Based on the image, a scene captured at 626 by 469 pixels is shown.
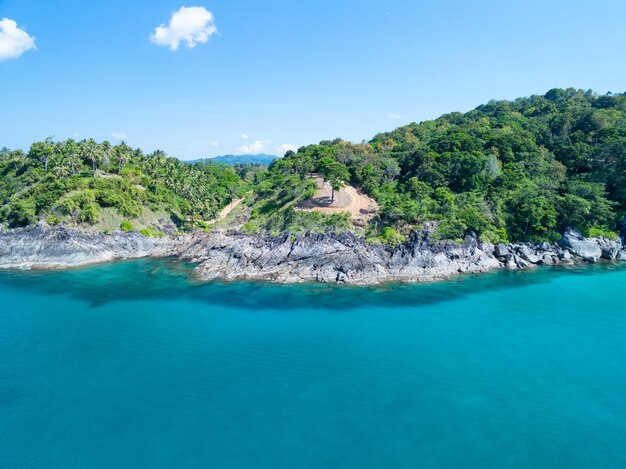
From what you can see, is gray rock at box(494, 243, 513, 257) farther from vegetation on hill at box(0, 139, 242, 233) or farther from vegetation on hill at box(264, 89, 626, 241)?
vegetation on hill at box(0, 139, 242, 233)

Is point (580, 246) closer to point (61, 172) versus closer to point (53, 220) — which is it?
point (53, 220)

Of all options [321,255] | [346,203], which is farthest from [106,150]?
[321,255]

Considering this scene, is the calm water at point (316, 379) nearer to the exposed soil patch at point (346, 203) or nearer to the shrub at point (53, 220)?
the shrub at point (53, 220)

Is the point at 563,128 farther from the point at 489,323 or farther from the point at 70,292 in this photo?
the point at 70,292

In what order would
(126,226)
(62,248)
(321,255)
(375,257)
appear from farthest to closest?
(126,226)
(62,248)
(321,255)
(375,257)

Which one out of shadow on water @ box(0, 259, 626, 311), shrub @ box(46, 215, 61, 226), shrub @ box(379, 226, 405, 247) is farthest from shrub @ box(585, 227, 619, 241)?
shrub @ box(46, 215, 61, 226)
